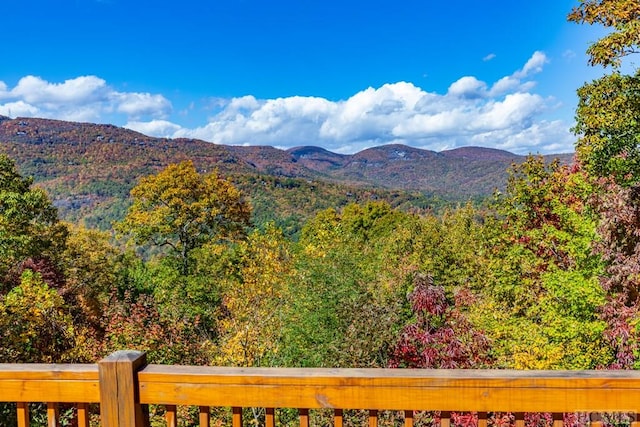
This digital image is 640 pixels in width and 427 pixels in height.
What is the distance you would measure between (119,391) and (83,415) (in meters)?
0.27

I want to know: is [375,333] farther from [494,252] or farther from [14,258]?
[14,258]

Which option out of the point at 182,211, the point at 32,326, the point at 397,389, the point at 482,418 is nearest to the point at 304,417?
the point at 397,389

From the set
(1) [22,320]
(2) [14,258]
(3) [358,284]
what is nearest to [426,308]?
(3) [358,284]

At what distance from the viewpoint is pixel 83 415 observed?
1974 millimetres

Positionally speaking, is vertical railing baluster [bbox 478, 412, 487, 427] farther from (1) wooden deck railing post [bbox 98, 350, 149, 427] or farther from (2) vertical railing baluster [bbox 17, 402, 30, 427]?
(2) vertical railing baluster [bbox 17, 402, 30, 427]

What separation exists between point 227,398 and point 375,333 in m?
8.77

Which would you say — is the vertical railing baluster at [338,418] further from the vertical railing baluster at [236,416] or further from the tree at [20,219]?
the tree at [20,219]

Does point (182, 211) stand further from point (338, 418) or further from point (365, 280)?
point (338, 418)

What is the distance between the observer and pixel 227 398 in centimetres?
185

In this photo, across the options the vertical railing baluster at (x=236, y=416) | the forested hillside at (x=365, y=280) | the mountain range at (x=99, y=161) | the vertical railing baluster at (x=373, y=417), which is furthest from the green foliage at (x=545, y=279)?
the mountain range at (x=99, y=161)

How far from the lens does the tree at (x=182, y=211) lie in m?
20.7

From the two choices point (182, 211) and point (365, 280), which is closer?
point (365, 280)

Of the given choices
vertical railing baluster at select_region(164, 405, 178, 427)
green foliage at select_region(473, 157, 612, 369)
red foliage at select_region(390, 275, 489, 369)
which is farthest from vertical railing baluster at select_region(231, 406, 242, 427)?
green foliage at select_region(473, 157, 612, 369)

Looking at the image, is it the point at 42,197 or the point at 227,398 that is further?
the point at 42,197
